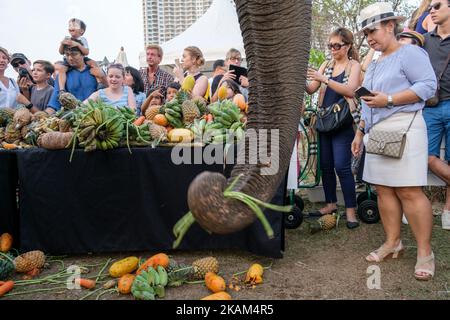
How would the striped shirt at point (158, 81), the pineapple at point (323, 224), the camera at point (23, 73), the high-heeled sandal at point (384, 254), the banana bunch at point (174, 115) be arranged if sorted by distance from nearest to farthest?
the high-heeled sandal at point (384, 254), the banana bunch at point (174, 115), the pineapple at point (323, 224), the striped shirt at point (158, 81), the camera at point (23, 73)

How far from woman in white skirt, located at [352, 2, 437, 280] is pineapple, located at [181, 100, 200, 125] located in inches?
63.7

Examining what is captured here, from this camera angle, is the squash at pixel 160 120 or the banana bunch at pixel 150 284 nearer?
the banana bunch at pixel 150 284

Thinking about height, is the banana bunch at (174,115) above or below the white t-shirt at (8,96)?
below

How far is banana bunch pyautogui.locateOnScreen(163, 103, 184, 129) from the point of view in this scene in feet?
13.4

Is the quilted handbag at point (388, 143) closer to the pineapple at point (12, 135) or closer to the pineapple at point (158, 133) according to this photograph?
the pineapple at point (158, 133)

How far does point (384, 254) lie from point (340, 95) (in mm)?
1894

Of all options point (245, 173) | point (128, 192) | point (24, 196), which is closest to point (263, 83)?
point (245, 173)

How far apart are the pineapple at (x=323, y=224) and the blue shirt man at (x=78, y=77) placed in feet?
11.8

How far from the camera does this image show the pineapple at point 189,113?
4047mm

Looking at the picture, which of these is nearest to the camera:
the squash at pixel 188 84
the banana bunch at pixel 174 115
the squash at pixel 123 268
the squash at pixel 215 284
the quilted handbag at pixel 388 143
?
the squash at pixel 215 284

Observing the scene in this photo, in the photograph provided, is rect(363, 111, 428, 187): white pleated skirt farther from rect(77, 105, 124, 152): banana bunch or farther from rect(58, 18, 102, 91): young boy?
rect(58, 18, 102, 91): young boy

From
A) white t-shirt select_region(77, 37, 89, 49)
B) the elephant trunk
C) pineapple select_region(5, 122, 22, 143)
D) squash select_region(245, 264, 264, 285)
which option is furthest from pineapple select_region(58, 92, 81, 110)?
the elephant trunk

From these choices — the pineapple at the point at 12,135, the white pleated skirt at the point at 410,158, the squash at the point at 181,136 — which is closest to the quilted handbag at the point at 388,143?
the white pleated skirt at the point at 410,158

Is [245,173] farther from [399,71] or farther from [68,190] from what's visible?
[68,190]
